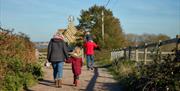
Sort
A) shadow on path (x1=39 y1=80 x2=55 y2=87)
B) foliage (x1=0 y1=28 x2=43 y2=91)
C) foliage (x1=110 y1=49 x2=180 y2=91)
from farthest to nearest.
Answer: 1. shadow on path (x1=39 y1=80 x2=55 y2=87)
2. foliage (x1=0 y1=28 x2=43 y2=91)
3. foliage (x1=110 y1=49 x2=180 y2=91)

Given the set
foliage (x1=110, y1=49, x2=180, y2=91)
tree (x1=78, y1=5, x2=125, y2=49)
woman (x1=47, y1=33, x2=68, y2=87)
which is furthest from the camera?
tree (x1=78, y1=5, x2=125, y2=49)

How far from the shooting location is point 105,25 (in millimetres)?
59406

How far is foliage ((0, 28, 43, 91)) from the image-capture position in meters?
10.0

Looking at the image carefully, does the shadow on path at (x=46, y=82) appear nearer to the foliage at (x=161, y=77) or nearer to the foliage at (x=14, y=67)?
the foliage at (x=14, y=67)

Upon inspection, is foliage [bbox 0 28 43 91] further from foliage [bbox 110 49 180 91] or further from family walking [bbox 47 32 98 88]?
foliage [bbox 110 49 180 91]

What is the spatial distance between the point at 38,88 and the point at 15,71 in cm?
82

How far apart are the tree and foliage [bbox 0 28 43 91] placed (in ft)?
132

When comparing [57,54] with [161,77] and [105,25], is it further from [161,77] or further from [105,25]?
[105,25]

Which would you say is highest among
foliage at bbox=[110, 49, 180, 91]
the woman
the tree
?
the tree

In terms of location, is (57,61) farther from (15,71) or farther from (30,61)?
(30,61)

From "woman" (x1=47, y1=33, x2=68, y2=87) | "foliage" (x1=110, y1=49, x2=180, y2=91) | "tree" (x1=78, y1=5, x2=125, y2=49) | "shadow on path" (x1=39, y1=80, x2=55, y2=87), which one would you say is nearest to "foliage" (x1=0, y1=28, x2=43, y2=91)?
"shadow on path" (x1=39, y1=80, x2=55, y2=87)

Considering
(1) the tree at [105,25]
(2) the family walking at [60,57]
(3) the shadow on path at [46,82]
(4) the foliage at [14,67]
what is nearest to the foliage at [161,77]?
(4) the foliage at [14,67]

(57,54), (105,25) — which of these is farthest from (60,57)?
(105,25)

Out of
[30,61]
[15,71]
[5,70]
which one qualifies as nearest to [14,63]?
[15,71]
